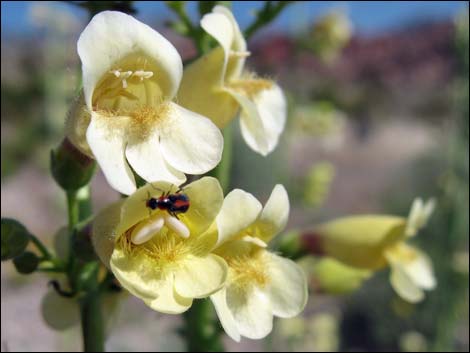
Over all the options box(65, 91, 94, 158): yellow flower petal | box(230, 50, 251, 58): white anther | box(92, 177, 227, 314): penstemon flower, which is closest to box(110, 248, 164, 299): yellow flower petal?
box(92, 177, 227, 314): penstemon flower

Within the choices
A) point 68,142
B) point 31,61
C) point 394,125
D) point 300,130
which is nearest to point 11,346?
point 68,142

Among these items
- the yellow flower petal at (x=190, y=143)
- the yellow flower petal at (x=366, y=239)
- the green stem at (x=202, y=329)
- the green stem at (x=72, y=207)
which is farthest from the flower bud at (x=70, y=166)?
the yellow flower petal at (x=366, y=239)

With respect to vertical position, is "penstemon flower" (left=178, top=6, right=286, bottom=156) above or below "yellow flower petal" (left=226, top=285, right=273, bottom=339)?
above

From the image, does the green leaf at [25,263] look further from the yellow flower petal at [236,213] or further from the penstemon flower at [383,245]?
the penstemon flower at [383,245]

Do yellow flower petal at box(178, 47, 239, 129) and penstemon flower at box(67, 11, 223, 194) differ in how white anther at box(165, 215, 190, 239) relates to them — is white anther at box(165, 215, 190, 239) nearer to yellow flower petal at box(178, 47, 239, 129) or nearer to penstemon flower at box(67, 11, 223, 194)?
penstemon flower at box(67, 11, 223, 194)

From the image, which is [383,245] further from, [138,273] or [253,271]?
[138,273]

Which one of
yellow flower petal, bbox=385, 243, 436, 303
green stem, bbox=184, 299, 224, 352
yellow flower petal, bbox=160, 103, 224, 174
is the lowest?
green stem, bbox=184, 299, 224, 352
